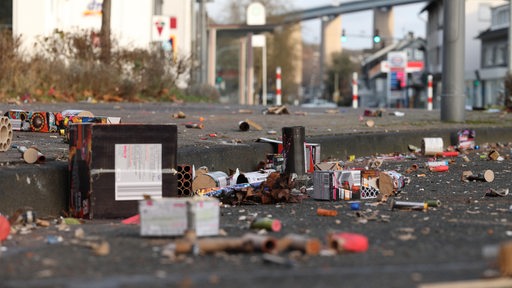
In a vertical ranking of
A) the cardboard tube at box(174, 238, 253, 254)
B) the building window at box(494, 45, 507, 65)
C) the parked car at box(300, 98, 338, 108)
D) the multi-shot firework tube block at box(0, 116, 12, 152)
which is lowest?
the cardboard tube at box(174, 238, 253, 254)

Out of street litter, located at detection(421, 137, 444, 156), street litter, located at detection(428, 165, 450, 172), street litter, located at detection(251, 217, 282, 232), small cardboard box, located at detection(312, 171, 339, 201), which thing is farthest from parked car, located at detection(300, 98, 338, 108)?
street litter, located at detection(251, 217, 282, 232)

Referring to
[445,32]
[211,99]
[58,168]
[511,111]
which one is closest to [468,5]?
[211,99]

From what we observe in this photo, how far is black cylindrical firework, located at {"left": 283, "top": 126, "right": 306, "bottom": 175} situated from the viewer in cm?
811

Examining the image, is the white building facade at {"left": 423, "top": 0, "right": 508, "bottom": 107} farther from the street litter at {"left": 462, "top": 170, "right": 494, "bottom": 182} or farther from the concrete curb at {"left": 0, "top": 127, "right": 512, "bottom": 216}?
the street litter at {"left": 462, "top": 170, "right": 494, "bottom": 182}

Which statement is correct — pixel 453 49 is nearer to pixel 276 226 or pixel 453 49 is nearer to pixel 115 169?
pixel 115 169

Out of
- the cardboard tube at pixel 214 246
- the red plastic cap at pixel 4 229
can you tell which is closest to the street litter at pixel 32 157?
the red plastic cap at pixel 4 229

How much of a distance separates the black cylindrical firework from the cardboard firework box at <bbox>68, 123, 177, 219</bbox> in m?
1.93

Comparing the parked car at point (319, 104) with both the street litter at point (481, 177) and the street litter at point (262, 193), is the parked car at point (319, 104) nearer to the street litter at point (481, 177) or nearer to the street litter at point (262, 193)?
the street litter at point (481, 177)

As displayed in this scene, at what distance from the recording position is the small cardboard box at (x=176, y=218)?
15.7ft

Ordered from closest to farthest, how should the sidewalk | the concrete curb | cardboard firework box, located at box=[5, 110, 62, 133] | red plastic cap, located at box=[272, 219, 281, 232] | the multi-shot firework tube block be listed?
red plastic cap, located at box=[272, 219, 281, 232], the concrete curb, the sidewalk, the multi-shot firework tube block, cardboard firework box, located at box=[5, 110, 62, 133]

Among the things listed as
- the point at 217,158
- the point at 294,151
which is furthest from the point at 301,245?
the point at 217,158

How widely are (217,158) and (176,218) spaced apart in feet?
13.6

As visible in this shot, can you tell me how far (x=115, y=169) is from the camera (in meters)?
6.13

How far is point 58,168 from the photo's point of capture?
6.40 m
